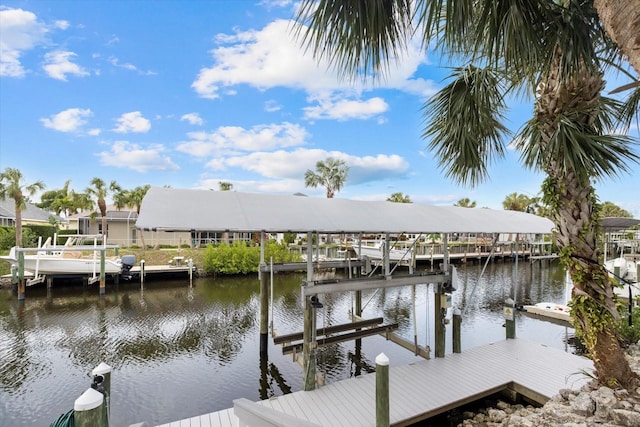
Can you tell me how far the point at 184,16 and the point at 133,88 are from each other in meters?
10.7

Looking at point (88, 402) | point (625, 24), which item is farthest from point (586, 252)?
point (88, 402)

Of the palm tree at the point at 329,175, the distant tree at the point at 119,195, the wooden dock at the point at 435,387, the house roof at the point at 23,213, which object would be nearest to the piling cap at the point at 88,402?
the wooden dock at the point at 435,387

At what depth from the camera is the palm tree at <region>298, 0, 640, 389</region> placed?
2.73m

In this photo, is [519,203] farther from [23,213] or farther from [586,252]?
[23,213]

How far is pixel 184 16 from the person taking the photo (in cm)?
1347

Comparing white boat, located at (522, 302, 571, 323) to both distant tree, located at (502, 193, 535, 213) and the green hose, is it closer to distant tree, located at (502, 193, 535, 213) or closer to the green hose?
the green hose

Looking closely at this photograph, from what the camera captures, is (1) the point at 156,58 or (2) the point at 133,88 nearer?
(1) the point at 156,58

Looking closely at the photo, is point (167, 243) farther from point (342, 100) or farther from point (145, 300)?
point (342, 100)

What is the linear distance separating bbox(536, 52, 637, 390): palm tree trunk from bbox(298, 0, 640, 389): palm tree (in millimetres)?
13

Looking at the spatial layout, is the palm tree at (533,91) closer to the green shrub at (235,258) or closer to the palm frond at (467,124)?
the palm frond at (467,124)

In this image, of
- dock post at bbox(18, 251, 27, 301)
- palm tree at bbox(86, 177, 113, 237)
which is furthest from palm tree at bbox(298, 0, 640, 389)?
palm tree at bbox(86, 177, 113, 237)

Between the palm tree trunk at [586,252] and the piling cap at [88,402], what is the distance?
17.3 feet

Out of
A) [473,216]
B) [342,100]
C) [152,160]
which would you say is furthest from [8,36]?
[152,160]

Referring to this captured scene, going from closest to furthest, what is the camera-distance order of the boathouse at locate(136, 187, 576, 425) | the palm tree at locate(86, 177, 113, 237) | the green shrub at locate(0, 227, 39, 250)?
1. the boathouse at locate(136, 187, 576, 425)
2. the green shrub at locate(0, 227, 39, 250)
3. the palm tree at locate(86, 177, 113, 237)
